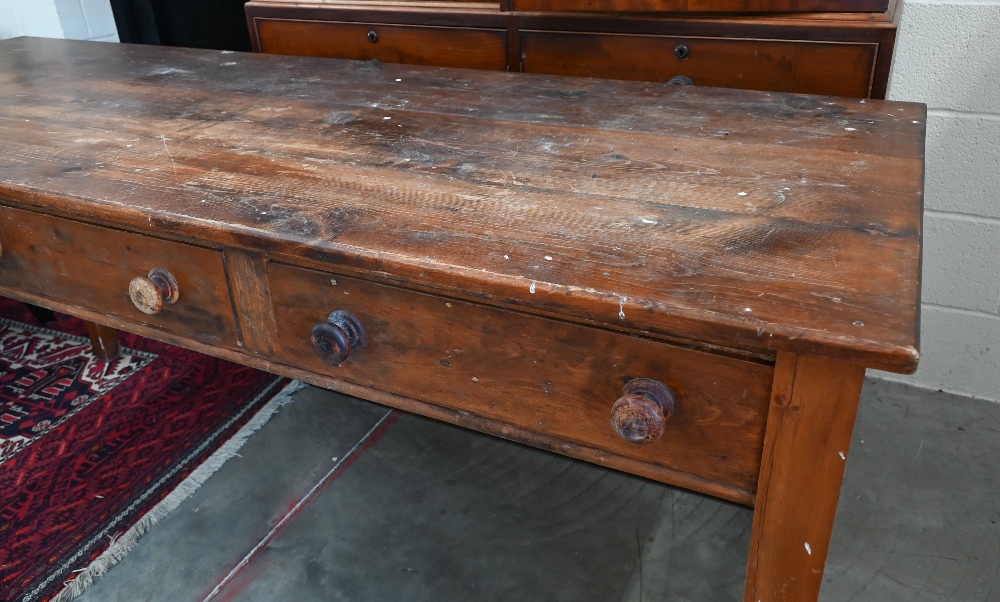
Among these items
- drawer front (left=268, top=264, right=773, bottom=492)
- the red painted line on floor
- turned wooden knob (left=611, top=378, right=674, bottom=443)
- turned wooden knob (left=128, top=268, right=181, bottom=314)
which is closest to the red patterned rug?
the red painted line on floor

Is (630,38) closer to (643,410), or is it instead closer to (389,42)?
(389,42)

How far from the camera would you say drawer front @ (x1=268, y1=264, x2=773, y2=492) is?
617 mm

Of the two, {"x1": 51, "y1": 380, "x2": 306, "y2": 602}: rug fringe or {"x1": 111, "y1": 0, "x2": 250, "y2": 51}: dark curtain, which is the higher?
{"x1": 111, "y1": 0, "x2": 250, "y2": 51}: dark curtain

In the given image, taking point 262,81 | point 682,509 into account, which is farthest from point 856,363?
point 262,81

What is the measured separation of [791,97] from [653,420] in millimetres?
653

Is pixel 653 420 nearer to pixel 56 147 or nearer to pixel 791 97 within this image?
pixel 791 97

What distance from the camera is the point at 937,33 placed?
4.33ft

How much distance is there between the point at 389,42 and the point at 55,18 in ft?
2.91

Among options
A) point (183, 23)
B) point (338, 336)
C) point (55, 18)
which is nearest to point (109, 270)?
point (338, 336)

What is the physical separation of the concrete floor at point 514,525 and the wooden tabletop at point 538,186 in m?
0.62

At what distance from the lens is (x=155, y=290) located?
0.82 m

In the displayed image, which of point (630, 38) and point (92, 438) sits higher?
point (630, 38)

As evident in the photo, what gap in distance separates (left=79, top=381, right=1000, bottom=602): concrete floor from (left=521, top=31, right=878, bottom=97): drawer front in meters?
0.64

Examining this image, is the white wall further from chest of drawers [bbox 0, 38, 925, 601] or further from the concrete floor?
the concrete floor
